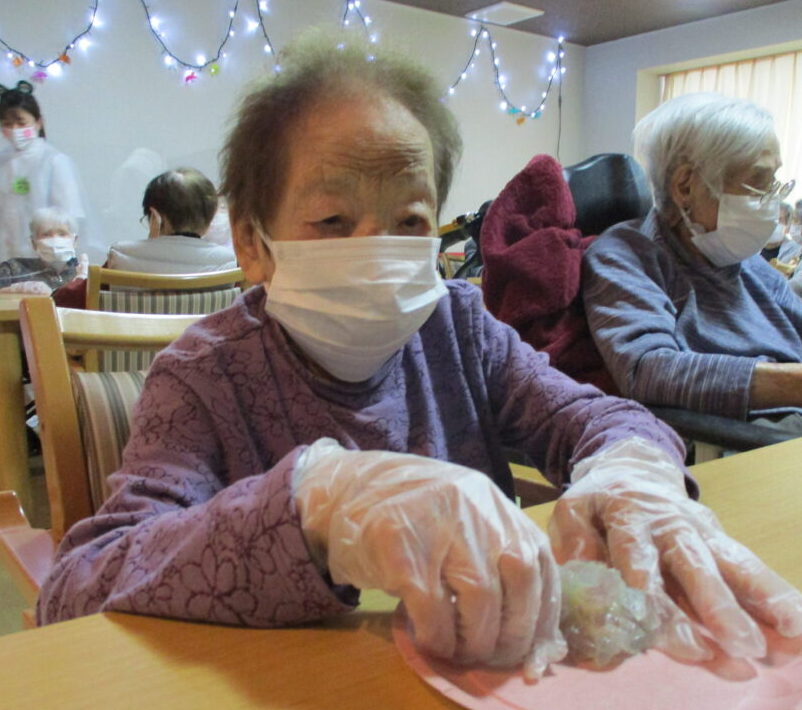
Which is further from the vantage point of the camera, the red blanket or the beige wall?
the beige wall

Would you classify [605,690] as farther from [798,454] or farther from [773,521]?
[798,454]

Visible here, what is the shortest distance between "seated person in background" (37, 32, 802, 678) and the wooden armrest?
0.31m

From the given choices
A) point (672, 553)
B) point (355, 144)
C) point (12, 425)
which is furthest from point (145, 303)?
point (672, 553)

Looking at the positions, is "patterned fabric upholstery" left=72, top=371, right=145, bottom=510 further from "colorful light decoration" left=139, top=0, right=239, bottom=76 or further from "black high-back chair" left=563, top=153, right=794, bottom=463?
"colorful light decoration" left=139, top=0, right=239, bottom=76

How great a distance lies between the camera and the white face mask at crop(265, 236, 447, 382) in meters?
0.80

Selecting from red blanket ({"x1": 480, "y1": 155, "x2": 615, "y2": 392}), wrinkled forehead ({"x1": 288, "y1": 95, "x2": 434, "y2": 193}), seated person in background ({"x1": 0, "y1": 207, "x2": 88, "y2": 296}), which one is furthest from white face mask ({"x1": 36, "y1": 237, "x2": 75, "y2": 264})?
wrinkled forehead ({"x1": 288, "y1": 95, "x2": 434, "y2": 193})

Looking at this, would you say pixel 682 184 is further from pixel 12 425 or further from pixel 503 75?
pixel 503 75

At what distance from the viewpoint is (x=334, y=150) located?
2.64ft

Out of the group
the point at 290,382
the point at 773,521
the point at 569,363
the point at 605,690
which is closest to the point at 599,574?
the point at 605,690

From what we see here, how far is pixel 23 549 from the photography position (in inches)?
40.4

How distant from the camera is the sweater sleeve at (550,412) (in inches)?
34.1

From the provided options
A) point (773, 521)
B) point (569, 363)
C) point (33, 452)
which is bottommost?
point (33, 452)

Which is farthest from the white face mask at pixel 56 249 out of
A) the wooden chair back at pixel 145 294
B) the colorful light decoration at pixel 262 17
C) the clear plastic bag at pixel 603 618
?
the clear plastic bag at pixel 603 618

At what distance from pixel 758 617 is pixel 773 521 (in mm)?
216
